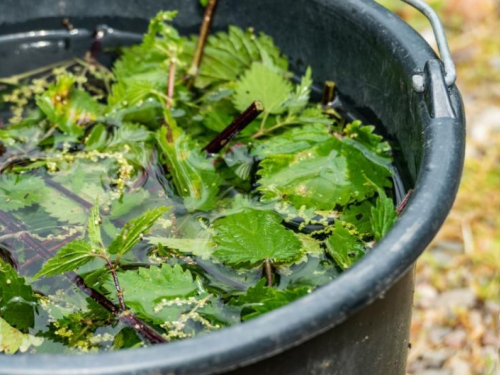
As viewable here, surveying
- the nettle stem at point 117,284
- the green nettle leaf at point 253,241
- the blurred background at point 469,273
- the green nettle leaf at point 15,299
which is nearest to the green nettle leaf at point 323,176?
the green nettle leaf at point 253,241

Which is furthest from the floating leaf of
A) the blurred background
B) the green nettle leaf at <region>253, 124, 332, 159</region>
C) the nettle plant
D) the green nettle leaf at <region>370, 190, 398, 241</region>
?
the blurred background

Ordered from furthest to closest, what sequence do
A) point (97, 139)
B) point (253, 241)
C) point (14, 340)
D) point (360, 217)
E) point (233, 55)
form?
point (233, 55) < point (97, 139) < point (360, 217) < point (253, 241) < point (14, 340)

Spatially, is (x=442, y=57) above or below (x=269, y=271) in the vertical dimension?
above

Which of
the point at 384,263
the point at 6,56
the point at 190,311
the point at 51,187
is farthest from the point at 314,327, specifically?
the point at 6,56

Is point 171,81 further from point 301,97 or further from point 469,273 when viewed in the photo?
point 469,273

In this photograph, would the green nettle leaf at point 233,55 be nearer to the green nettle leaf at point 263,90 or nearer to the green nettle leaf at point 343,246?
the green nettle leaf at point 263,90

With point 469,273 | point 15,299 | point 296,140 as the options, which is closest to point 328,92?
point 296,140

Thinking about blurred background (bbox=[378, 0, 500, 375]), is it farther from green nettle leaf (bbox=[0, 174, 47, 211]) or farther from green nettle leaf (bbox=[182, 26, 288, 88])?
green nettle leaf (bbox=[0, 174, 47, 211])
